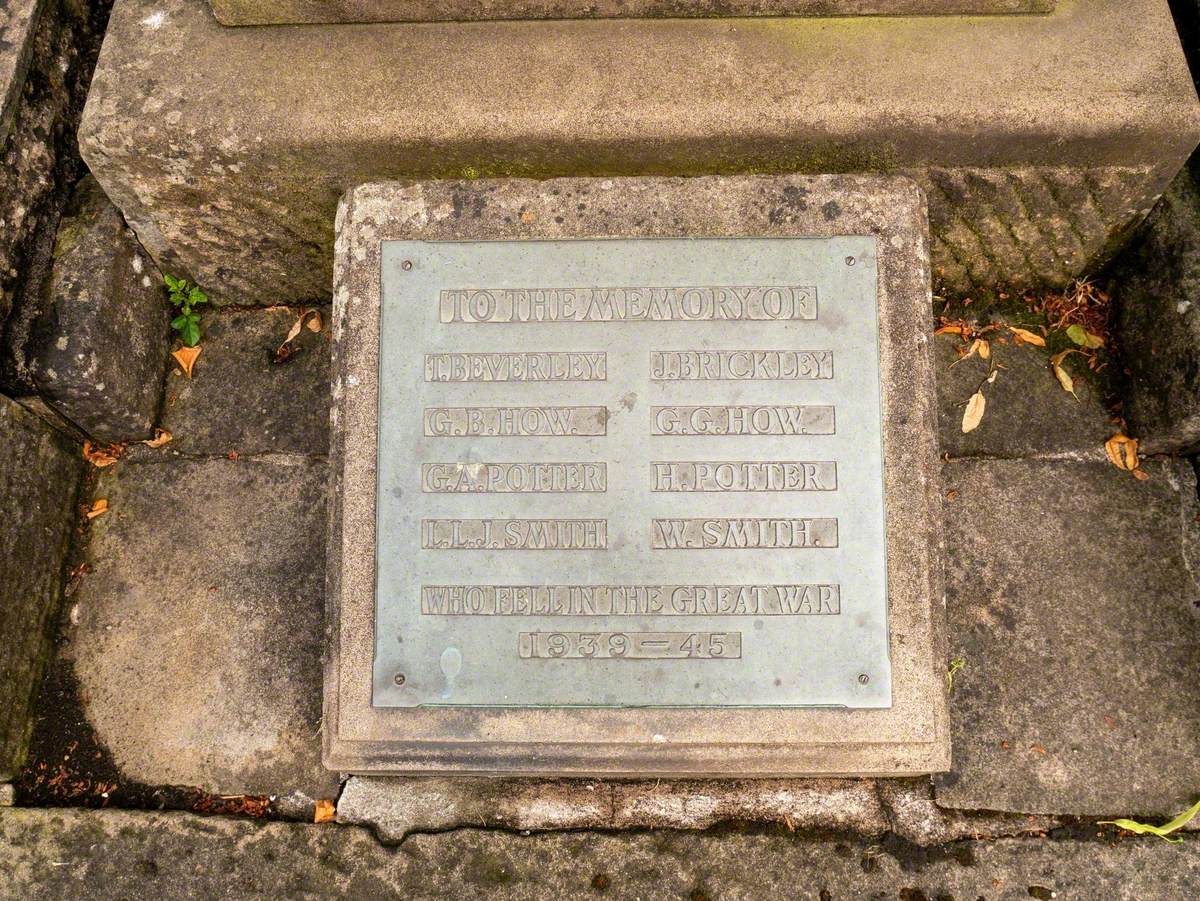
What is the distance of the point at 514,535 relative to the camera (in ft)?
6.63

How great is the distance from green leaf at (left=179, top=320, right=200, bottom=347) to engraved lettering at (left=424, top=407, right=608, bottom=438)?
963mm

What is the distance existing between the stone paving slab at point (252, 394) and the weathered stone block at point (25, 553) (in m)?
0.33

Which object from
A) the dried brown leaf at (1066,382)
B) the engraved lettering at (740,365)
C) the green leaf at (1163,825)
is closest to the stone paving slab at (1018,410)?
the dried brown leaf at (1066,382)

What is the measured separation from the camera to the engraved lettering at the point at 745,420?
6.65ft

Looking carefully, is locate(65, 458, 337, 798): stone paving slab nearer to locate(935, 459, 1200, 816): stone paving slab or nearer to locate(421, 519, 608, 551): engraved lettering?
locate(421, 519, 608, 551): engraved lettering

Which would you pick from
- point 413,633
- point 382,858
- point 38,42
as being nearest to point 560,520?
point 413,633

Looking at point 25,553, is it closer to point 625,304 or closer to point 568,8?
point 625,304

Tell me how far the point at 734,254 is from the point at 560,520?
80cm

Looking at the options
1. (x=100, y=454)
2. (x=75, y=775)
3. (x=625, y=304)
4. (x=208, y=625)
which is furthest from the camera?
(x=100, y=454)

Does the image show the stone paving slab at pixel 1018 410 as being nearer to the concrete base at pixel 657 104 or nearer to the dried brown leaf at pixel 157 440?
the concrete base at pixel 657 104

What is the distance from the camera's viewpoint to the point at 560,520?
79.5 inches

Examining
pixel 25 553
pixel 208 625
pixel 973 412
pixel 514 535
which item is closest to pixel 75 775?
pixel 208 625

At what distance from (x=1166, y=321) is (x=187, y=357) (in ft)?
9.18

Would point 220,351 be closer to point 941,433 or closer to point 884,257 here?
point 884,257
